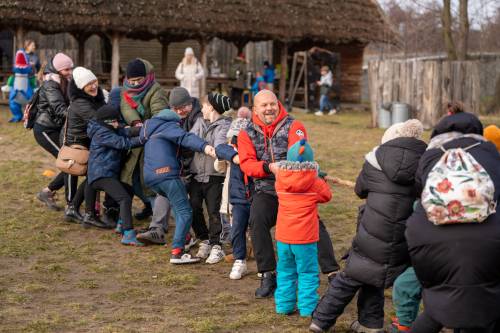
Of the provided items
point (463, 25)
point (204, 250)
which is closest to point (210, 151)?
point (204, 250)

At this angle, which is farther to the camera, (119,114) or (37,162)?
(37,162)

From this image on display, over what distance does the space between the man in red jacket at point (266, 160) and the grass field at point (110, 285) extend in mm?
367

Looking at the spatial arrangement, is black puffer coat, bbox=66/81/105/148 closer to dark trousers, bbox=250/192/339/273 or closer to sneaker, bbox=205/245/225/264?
sneaker, bbox=205/245/225/264

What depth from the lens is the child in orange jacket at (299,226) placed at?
5.71 metres

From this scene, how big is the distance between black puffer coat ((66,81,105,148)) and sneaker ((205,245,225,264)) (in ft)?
6.28

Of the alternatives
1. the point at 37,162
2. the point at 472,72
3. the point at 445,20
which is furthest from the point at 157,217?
the point at 445,20

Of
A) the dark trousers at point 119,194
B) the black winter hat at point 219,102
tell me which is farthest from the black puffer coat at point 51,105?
the black winter hat at point 219,102

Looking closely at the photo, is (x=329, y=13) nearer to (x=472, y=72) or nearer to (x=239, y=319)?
(x=472, y=72)

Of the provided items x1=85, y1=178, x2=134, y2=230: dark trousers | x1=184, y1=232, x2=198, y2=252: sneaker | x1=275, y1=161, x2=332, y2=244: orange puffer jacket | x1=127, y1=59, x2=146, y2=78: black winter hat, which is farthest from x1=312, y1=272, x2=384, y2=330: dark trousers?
x1=127, y1=59, x2=146, y2=78: black winter hat

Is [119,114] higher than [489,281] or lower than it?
higher

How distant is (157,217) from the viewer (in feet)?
26.3

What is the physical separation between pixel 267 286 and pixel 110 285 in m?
1.34

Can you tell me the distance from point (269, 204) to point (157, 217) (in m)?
2.04

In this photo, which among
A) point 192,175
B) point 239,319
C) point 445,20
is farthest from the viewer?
point 445,20
